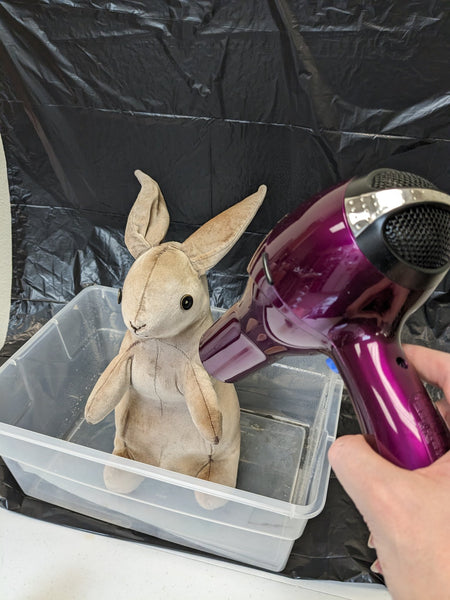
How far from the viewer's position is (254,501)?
51cm

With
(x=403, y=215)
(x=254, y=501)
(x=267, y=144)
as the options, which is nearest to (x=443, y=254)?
(x=403, y=215)

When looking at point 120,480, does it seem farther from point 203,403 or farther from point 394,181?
point 394,181

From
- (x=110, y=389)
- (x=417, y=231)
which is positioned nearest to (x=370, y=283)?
(x=417, y=231)

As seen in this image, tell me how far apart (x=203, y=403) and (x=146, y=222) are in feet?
0.79

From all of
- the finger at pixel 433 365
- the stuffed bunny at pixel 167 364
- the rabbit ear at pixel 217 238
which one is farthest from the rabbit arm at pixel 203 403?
the finger at pixel 433 365

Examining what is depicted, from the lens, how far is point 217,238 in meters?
0.55

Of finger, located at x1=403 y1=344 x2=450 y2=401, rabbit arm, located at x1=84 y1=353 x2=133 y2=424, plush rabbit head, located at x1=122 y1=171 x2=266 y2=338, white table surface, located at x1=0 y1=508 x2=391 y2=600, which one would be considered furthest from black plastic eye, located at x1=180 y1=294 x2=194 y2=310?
white table surface, located at x1=0 y1=508 x2=391 y2=600

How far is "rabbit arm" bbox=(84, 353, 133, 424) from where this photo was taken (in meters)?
0.57

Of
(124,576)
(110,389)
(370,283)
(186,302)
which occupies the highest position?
(370,283)

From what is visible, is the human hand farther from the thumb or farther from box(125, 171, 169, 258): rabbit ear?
box(125, 171, 169, 258): rabbit ear

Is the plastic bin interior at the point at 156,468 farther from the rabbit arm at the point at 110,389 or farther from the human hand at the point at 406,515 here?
the human hand at the point at 406,515

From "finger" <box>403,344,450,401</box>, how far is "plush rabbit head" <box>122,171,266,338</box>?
24 centimetres

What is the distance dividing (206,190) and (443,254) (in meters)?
0.51

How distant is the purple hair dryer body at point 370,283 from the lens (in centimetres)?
31
